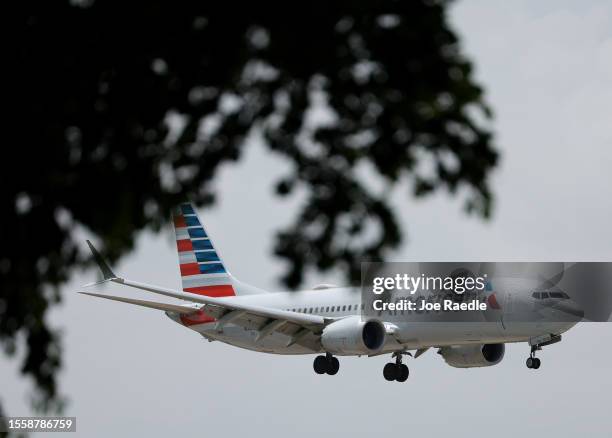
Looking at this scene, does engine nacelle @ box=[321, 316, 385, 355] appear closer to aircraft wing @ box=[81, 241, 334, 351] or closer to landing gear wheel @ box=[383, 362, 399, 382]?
aircraft wing @ box=[81, 241, 334, 351]

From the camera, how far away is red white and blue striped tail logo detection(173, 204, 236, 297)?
5972 cm

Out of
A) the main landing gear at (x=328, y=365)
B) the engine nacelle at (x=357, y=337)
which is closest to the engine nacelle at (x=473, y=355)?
the main landing gear at (x=328, y=365)

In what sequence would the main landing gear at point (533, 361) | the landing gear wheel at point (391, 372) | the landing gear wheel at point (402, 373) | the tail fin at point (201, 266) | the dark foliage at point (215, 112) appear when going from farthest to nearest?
the tail fin at point (201, 266) → the landing gear wheel at point (391, 372) → the landing gear wheel at point (402, 373) → the main landing gear at point (533, 361) → the dark foliage at point (215, 112)

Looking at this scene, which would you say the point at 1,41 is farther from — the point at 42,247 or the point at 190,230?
the point at 190,230

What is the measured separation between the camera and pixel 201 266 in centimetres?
6009

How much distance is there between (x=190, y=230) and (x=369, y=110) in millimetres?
51885

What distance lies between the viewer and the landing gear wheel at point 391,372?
5366cm

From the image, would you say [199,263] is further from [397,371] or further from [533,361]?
[533,361]

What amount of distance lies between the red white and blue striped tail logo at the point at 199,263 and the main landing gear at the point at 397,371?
344 inches

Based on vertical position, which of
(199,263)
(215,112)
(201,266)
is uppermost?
(199,263)

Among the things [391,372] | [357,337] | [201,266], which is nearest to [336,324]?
[357,337]

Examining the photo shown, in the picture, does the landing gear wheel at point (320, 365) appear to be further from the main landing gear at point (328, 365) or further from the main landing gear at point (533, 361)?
the main landing gear at point (533, 361)

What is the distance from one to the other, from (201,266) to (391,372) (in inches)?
420

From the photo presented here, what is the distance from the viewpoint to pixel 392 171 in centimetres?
976
